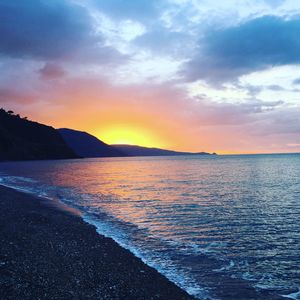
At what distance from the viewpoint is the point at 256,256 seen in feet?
59.7

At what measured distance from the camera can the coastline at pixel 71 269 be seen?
11.4 meters

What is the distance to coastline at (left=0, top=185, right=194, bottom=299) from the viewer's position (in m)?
11.4

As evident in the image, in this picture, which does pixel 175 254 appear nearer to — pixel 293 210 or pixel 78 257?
pixel 78 257

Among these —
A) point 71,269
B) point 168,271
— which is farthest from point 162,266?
point 71,269

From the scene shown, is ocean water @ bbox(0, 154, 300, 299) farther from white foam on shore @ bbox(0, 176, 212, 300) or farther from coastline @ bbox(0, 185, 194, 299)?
coastline @ bbox(0, 185, 194, 299)

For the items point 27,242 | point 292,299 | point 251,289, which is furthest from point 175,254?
point 27,242

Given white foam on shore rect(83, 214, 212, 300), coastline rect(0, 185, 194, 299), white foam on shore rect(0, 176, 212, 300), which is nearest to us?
coastline rect(0, 185, 194, 299)

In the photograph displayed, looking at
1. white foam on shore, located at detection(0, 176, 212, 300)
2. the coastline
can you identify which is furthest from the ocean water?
the coastline

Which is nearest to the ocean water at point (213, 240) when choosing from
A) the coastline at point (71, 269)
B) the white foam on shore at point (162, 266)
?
the white foam on shore at point (162, 266)

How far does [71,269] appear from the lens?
13.8 metres

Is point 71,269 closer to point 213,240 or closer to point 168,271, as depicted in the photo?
point 168,271

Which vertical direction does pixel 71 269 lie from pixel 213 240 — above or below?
above

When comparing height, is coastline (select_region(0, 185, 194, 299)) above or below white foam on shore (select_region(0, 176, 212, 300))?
above

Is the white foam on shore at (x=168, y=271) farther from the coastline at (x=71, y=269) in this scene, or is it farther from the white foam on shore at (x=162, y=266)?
the coastline at (x=71, y=269)
